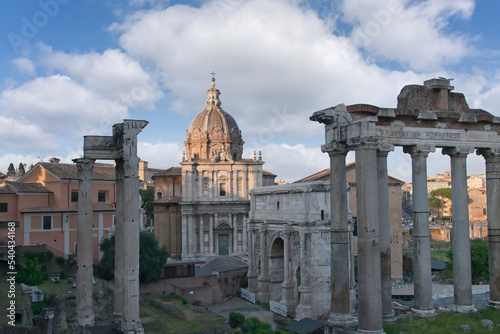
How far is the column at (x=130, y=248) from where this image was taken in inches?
595

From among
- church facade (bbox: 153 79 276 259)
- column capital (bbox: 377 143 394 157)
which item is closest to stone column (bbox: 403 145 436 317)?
column capital (bbox: 377 143 394 157)

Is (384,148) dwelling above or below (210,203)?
above

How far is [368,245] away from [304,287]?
18.9 meters

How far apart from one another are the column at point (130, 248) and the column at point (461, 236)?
9970mm

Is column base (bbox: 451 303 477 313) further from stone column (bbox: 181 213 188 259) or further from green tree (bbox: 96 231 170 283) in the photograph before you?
stone column (bbox: 181 213 188 259)

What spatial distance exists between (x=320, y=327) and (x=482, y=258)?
86.6ft

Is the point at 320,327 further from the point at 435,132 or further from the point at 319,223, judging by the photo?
the point at 435,132

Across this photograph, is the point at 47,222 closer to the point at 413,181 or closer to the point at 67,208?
the point at 67,208

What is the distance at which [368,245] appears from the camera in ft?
39.2

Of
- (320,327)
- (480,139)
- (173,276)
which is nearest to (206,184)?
(173,276)

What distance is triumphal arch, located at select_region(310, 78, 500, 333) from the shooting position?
12.0m

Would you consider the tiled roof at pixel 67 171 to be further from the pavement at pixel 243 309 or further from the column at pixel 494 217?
the column at pixel 494 217

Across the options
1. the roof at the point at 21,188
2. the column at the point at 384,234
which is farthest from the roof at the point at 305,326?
the roof at the point at 21,188

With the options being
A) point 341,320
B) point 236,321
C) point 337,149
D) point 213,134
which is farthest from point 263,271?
point 337,149
